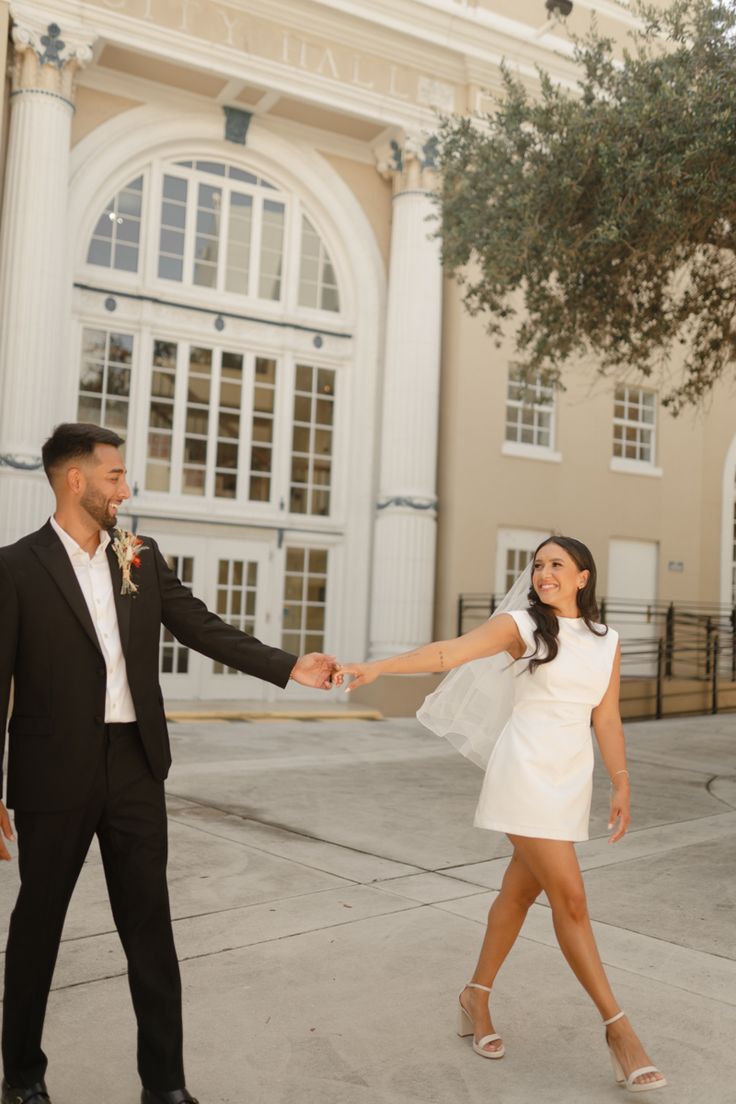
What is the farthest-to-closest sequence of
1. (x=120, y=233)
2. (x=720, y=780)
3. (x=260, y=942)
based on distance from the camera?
(x=120, y=233), (x=720, y=780), (x=260, y=942)

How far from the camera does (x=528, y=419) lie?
18.6 meters

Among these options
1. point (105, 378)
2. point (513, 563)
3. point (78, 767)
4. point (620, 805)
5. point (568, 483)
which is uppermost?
point (105, 378)

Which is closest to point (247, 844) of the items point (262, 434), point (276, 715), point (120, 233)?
point (276, 715)

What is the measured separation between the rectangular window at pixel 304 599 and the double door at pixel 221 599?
286 mm

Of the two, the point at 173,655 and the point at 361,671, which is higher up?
the point at 361,671

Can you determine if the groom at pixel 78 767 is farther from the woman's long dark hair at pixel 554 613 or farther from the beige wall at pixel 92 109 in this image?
the beige wall at pixel 92 109

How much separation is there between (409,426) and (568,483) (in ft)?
10.9

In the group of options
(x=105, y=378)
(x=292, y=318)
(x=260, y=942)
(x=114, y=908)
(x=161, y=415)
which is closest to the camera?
(x=114, y=908)

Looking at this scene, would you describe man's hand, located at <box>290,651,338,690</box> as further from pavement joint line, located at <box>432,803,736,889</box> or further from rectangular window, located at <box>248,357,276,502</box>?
rectangular window, located at <box>248,357,276,502</box>

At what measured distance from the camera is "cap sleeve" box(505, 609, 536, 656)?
137 inches

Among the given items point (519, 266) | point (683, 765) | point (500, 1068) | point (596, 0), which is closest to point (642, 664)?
point (683, 765)

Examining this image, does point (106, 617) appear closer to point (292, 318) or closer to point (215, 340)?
point (215, 340)

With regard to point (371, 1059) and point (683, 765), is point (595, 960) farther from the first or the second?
point (683, 765)

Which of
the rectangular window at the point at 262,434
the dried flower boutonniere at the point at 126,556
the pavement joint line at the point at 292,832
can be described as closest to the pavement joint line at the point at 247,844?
the pavement joint line at the point at 292,832
